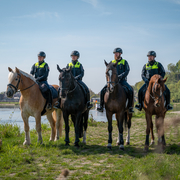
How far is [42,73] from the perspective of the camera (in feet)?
28.2

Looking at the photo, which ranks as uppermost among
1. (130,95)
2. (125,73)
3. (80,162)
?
(125,73)

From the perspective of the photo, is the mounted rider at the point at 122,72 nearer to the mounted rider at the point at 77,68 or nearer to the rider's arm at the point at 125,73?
the rider's arm at the point at 125,73

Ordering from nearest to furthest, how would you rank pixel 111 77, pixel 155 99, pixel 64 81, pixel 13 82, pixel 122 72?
pixel 155 99 < pixel 111 77 < pixel 64 81 < pixel 13 82 < pixel 122 72

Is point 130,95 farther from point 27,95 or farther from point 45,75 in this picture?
point 27,95

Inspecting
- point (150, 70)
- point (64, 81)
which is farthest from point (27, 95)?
point (150, 70)

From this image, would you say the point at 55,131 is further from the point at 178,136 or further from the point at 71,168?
the point at 178,136

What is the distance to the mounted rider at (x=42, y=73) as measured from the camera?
832cm

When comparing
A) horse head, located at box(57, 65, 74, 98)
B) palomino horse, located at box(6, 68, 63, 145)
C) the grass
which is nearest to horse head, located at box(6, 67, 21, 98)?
palomino horse, located at box(6, 68, 63, 145)

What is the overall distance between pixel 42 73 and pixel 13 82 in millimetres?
1490

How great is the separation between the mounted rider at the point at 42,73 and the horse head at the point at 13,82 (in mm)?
1023

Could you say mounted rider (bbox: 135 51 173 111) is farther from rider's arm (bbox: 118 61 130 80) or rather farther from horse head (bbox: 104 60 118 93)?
horse head (bbox: 104 60 118 93)

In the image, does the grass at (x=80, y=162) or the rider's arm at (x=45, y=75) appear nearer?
the grass at (x=80, y=162)

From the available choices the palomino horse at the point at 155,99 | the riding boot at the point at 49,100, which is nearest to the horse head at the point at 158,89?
the palomino horse at the point at 155,99

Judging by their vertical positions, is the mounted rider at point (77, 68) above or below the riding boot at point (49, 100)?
above
